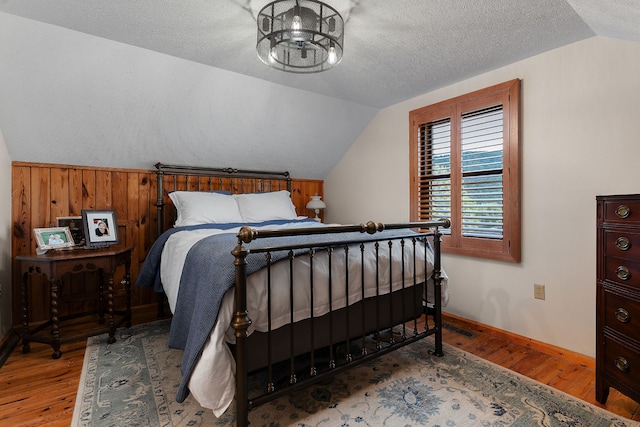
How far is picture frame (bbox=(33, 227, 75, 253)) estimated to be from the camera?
7.86 feet

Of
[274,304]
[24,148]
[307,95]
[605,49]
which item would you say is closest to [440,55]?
[605,49]

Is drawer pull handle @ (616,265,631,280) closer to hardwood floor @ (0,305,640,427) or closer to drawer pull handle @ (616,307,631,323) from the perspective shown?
drawer pull handle @ (616,307,631,323)

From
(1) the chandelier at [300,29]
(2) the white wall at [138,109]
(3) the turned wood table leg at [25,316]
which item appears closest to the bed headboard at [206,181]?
(2) the white wall at [138,109]

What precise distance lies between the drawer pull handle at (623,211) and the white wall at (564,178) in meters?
0.56

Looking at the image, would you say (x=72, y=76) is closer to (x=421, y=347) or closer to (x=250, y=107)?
(x=250, y=107)

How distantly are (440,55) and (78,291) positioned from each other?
3540 millimetres

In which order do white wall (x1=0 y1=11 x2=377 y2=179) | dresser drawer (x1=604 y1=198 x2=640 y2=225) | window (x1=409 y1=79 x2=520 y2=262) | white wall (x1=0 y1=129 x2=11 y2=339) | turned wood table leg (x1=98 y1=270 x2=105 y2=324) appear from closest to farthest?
dresser drawer (x1=604 y1=198 x2=640 y2=225) → white wall (x1=0 y1=11 x2=377 y2=179) → white wall (x1=0 y1=129 x2=11 y2=339) → window (x1=409 y1=79 x2=520 y2=262) → turned wood table leg (x1=98 y1=270 x2=105 y2=324)

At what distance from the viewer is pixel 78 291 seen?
2842 millimetres


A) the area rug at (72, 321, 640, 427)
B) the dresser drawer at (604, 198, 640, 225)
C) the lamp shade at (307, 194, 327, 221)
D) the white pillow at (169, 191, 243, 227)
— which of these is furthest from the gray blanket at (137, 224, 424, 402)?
the lamp shade at (307, 194, 327, 221)

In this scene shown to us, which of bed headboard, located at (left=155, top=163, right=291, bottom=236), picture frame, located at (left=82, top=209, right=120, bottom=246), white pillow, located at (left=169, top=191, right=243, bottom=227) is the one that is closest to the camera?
picture frame, located at (left=82, top=209, right=120, bottom=246)

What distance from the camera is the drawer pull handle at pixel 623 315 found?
1550 mm

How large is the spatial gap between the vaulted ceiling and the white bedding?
52.4 inches

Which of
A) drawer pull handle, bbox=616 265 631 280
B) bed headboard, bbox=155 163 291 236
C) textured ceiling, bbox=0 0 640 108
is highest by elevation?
textured ceiling, bbox=0 0 640 108

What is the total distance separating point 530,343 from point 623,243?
118 cm
